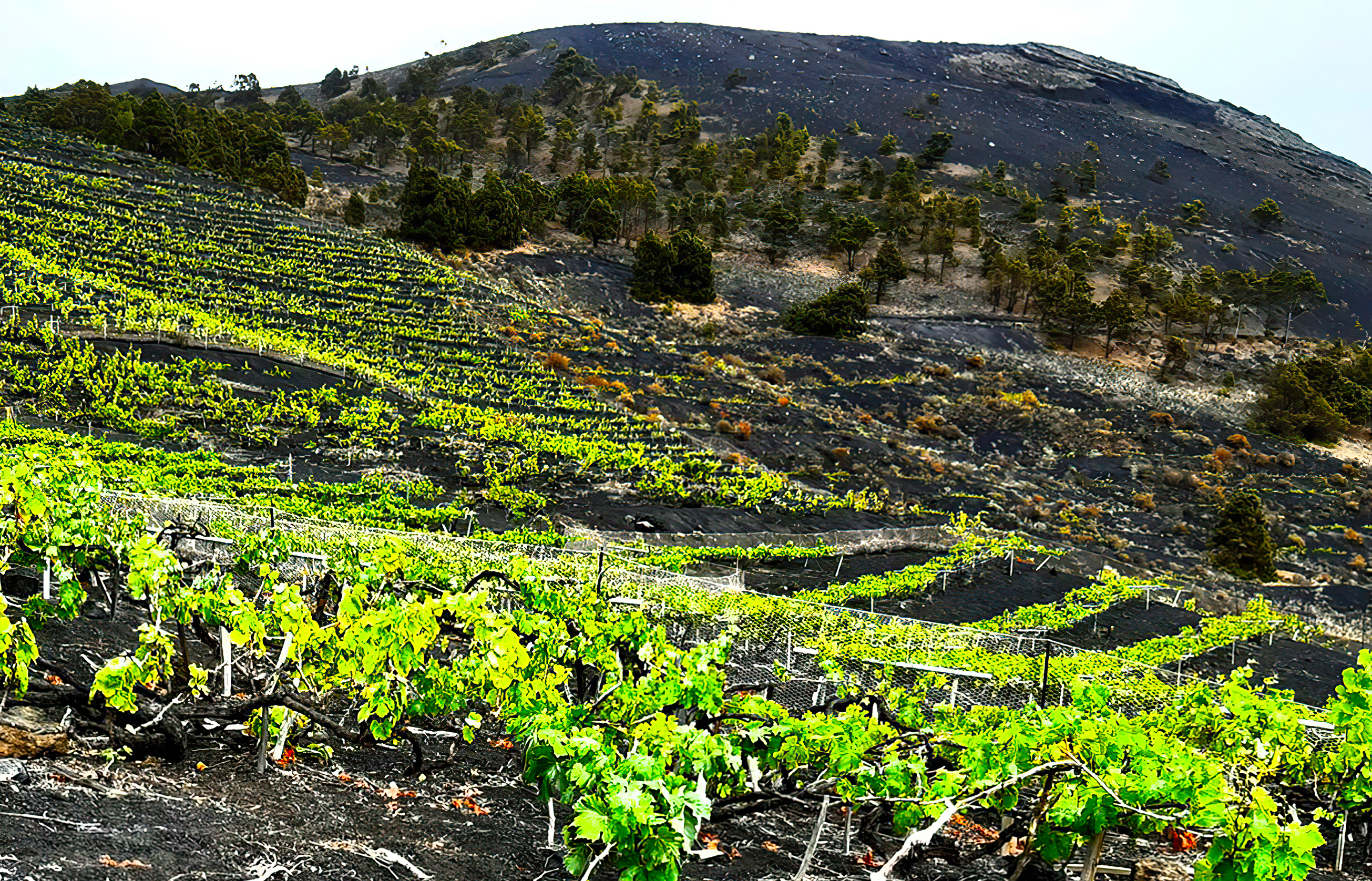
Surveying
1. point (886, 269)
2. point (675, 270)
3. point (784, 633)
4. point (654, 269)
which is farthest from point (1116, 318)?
point (784, 633)

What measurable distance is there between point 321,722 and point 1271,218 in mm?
119190

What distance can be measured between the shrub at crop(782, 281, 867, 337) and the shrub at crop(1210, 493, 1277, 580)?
94.7ft

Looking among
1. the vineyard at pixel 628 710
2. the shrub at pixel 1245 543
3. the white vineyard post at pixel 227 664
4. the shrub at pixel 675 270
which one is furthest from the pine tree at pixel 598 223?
the white vineyard post at pixel 227 664

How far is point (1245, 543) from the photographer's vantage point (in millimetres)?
30609

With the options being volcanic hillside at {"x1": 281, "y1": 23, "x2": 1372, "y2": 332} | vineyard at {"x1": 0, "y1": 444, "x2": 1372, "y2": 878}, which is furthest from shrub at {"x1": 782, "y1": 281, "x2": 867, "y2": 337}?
vineyard at {"x1": 0, "y1": 444, "x2": 1372, "y2": 878}

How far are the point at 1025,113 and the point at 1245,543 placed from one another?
11747cm

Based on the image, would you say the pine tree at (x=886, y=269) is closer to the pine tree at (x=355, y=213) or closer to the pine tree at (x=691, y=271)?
the pine tree at (x=691, y=271)

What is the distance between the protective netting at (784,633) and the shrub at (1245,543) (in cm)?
2027

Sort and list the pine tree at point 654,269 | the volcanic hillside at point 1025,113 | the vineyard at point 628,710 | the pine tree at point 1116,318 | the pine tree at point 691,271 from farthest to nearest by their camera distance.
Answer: the volcanic hillside at point 1025,113 → the pine tree at point 1116,318 → the pine tree at point 691,271 → the pine tree at point 654,269 → the vineyard at point 628,710

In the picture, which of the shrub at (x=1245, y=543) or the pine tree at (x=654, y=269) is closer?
the shrub at (x=1245, y=543)

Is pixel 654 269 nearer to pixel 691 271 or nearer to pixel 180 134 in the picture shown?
pixel 691 271

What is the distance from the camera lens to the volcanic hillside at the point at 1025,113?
103312 mm

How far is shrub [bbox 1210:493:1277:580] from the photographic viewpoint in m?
30.6

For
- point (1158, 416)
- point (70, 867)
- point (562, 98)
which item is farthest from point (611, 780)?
point (562, 98)
